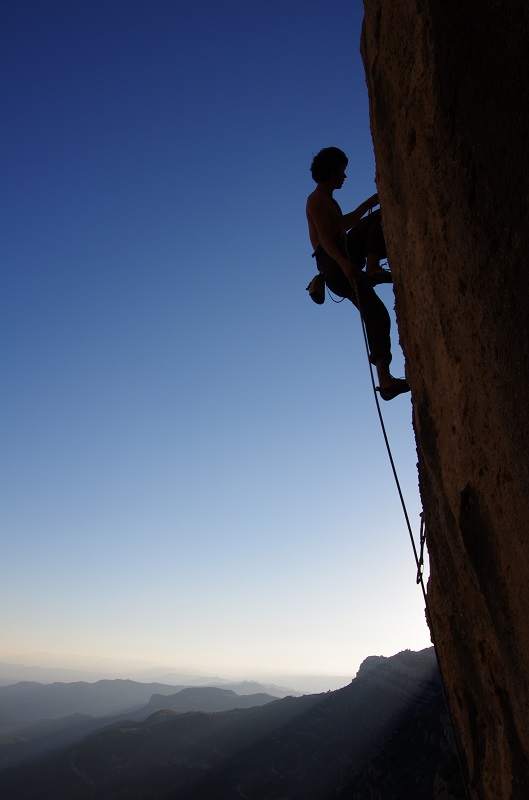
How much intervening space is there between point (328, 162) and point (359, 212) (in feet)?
1.63

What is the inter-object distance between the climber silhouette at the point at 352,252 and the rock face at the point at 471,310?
70 cm

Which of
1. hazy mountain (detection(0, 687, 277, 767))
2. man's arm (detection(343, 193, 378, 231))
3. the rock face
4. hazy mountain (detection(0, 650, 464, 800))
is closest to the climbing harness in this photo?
the rock face

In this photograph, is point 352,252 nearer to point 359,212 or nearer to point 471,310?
point 359,212

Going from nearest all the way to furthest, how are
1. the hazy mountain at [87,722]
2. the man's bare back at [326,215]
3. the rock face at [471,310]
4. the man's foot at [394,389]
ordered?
the rock face at [471,310]
the man's foot at [394,389]
the man's bare back at [326,215]
the hazy mountain at [87,722]

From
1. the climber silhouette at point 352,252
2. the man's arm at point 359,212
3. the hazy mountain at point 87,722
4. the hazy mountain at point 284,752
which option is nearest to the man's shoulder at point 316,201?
the climber silhouette at point 352,252

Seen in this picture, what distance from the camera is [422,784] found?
110 feet

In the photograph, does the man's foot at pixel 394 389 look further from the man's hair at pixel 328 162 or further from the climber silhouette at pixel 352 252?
the man's hair at pixel 328 162

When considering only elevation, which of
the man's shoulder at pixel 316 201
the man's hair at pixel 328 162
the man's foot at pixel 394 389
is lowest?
the man's foot at pixel 394 389

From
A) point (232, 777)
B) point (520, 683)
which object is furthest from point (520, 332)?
point (232, 777)

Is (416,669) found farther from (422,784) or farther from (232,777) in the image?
(422,784)

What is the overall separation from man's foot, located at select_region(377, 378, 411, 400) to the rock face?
60 cm

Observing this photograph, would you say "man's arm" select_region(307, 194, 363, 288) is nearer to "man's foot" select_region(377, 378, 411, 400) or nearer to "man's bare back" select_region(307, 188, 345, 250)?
"man's bare back" select_region(307, 188, 345, 250)

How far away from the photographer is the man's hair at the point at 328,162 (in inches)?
197

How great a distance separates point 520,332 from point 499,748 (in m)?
2.45
